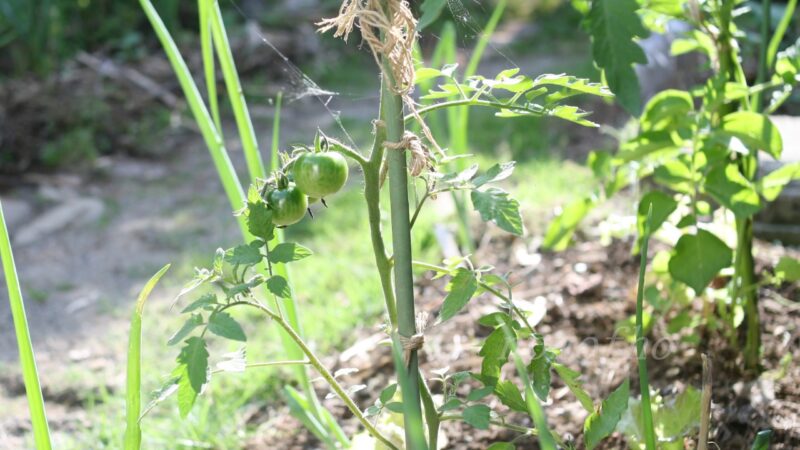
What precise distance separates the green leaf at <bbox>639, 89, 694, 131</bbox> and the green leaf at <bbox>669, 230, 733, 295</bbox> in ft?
0.60

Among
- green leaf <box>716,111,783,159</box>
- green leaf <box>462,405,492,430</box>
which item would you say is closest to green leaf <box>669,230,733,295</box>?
green leaf <box>716,111,783,159</box>

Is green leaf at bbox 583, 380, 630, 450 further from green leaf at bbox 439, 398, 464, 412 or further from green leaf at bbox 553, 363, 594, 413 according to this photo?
green leaf at bbox 439, 398, 464, 412

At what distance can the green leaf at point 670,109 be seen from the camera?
4.45ft

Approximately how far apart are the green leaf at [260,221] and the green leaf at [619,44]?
422 mm

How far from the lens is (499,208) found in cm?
87

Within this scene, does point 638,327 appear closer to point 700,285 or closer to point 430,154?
point 430,154

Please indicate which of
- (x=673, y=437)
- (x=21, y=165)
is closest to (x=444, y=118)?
(x=21, y=165)

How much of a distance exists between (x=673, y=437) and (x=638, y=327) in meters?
0.31

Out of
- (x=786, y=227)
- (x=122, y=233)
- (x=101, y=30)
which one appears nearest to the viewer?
(x=786, y=227)

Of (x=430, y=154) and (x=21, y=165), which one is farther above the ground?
(x=430, y=154)

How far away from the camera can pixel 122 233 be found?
3.20m

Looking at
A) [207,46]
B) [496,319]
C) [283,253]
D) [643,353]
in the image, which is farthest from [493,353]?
[207,46]

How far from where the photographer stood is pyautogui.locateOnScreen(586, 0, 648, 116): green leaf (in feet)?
3.32

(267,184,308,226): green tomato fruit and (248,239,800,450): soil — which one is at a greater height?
(267,184,308,226): green tomato fruit
